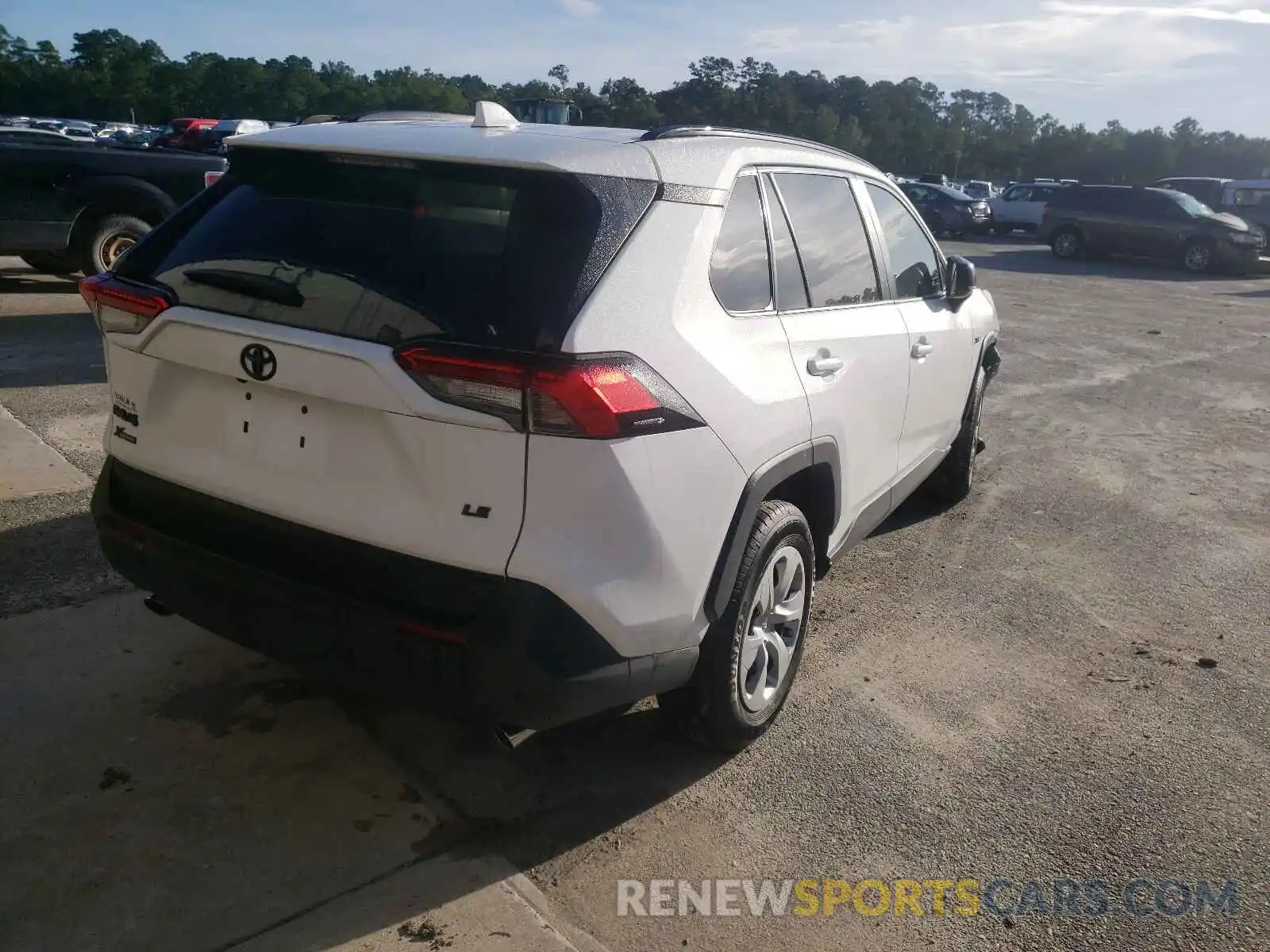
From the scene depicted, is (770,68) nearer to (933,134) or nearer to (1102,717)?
(933,134)

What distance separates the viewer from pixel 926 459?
501 centimetres

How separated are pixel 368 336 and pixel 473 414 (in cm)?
33

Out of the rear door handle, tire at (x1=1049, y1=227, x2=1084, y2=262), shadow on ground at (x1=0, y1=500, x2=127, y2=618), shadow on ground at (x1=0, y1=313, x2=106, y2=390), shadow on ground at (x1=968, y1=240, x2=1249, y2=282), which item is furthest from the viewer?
tire at (x1=1049, y1=227, x2=1084, y2=262)

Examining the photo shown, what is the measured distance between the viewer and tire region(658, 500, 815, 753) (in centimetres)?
310

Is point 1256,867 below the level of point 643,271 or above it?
below

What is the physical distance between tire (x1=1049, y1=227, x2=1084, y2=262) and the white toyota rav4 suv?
2380 cm

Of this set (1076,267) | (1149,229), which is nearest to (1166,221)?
(1149,229)

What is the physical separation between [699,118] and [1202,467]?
92.3 ft

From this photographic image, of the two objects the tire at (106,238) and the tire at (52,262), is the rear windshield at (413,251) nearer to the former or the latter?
the tire at (106,238)

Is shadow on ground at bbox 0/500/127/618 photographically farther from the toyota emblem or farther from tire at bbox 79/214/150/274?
tire at bbox 79/214/150/274

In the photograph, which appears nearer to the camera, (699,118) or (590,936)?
(590,936)

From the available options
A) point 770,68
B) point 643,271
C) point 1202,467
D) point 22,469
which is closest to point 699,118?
point 770,68

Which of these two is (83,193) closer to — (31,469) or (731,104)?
(31,469)

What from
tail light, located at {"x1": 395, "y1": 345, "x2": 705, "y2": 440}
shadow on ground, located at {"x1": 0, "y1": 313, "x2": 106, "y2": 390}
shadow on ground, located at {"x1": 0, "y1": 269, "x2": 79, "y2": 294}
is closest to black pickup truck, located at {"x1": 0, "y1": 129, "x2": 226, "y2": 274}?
shadow on ground, located at {"x1": 0, "y1": 313, "x2": 106, "y2": 390}
